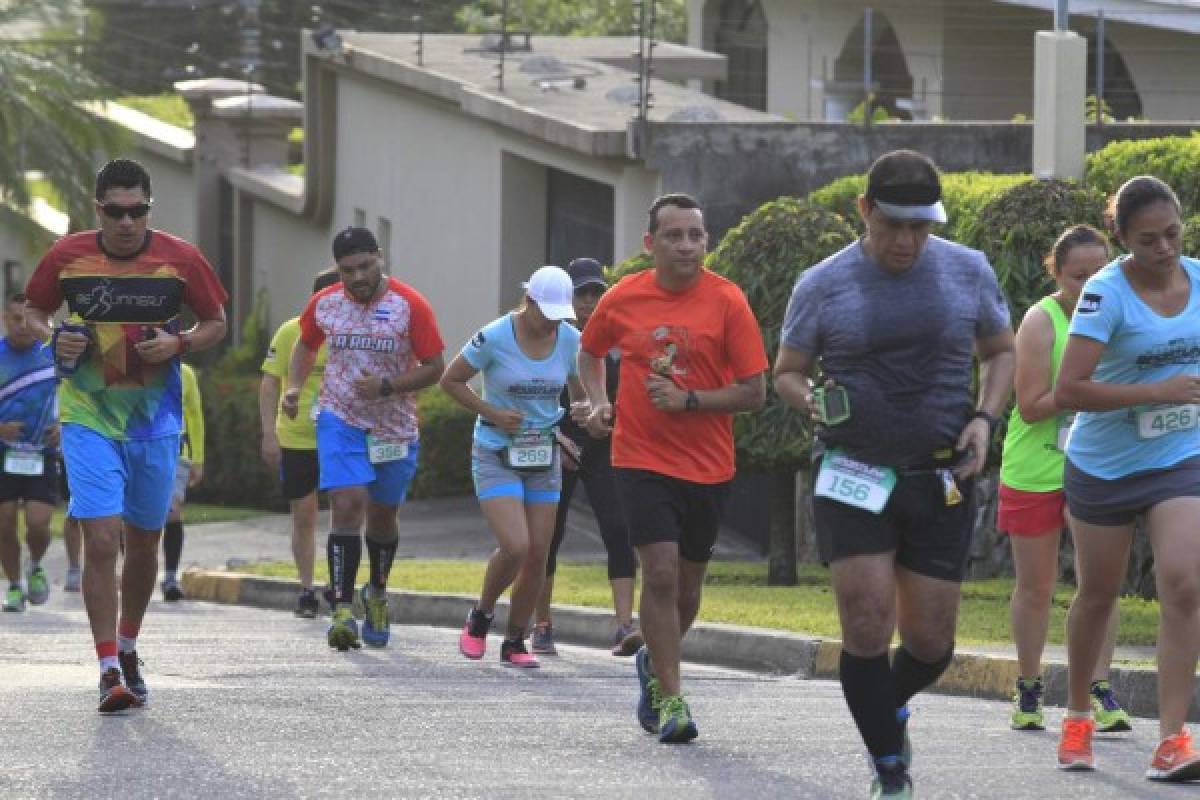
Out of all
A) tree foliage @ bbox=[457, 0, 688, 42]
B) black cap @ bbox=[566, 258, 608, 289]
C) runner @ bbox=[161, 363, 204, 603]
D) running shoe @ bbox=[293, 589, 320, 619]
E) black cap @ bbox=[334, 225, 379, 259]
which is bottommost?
running shoe @ bbox=[293, 589, 320, 619]

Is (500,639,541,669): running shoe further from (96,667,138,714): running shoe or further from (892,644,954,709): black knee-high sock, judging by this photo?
(892,644,954,709): black knee-high sock

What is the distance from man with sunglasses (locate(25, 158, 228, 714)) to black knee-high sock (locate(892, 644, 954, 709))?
11.2 ft

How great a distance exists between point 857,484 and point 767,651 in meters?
5.88

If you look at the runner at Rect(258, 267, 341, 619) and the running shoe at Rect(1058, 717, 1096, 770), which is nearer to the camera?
the running shoe at Rect(1058, 717, 1096, 770)

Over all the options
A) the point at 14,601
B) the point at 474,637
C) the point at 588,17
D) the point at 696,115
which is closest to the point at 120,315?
the point at 474,637

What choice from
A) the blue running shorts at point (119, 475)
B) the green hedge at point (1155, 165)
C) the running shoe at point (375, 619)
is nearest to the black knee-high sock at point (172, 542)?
the running shoe at point (375, 619)

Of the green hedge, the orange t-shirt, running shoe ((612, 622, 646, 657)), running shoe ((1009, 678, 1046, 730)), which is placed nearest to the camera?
the orange t-shirt

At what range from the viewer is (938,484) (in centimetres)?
812

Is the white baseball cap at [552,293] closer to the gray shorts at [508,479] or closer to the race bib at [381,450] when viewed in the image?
the gray shorts at [508,479]

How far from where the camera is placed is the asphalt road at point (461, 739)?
28.1ft

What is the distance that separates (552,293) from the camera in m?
12.3

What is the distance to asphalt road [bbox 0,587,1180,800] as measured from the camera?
858 cm

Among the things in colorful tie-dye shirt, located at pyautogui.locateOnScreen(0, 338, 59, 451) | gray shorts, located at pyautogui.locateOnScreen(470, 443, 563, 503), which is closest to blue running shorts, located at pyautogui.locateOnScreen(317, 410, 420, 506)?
gray shorts, located at pyautogui.locateOnScreen(470, 443, 563, 503)

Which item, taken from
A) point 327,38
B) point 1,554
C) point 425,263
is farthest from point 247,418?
point 1,554
